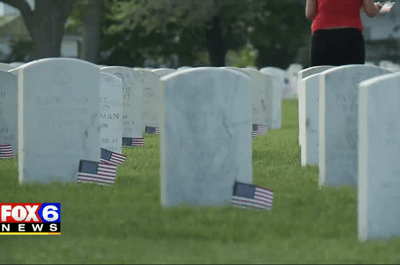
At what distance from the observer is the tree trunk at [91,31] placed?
44.5 metres

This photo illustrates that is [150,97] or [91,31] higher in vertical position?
[91,31]

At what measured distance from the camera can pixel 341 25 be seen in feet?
33.8

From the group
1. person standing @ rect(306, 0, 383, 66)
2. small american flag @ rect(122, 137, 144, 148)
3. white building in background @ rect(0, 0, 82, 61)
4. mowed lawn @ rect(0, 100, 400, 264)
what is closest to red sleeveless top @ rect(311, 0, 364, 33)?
person standing @ rect(306, 0, 383, 66)

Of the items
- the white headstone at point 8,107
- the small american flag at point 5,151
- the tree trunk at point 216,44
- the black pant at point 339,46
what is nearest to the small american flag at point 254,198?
the black pant at point 339,46

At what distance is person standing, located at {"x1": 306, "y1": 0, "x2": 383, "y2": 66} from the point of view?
10203 mm

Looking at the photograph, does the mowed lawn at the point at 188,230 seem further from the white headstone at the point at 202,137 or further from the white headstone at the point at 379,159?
the white headstone at the point at 202,137

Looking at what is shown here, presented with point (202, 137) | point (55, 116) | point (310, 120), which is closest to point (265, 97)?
point (310, 120)

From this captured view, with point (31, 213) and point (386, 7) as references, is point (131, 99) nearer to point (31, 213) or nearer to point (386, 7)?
point (386, 7)

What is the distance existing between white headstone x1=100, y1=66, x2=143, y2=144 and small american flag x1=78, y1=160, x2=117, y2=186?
467 cm

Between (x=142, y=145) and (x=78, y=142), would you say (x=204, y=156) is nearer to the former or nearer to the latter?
(x=78, y=142)

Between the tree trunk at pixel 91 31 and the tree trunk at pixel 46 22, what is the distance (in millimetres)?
3104

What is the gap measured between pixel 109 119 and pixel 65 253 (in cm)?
542

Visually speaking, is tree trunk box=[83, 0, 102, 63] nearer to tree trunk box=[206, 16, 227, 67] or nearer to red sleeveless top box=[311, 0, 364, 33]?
tree trunk box=[206, 16, 227, 67]

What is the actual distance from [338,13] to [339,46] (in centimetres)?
36
